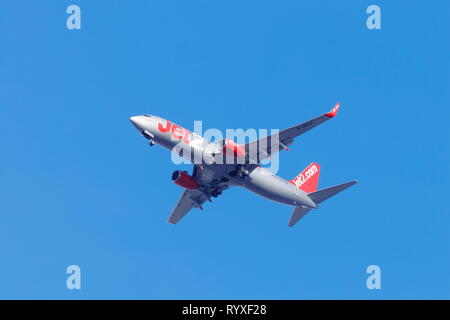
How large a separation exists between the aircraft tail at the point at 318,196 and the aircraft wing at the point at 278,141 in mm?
8640

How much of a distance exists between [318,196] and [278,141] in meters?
10.9

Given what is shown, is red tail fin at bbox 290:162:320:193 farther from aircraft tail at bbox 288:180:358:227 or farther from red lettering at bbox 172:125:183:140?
red lettering at bbox 172:125:183:140

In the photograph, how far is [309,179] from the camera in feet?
283

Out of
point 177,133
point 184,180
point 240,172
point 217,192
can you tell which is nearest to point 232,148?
point 240,172

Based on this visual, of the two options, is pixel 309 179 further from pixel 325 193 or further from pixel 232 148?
pixel 232 148

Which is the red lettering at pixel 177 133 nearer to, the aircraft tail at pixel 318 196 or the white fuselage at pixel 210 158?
the white fuselage at pixel 210 158

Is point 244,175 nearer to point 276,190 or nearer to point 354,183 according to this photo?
point 276,190

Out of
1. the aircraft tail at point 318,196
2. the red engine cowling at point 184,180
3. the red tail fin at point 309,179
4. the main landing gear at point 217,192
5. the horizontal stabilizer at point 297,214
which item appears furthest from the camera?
the horizontal stabilizer at point 297,214

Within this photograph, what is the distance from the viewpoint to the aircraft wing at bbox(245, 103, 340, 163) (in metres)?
71.4

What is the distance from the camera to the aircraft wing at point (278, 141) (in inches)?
→ 2813

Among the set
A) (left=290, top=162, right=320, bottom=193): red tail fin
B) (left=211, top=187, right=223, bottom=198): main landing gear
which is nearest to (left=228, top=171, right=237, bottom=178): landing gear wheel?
(left=211, top=187, right=223, bottom=198): main landing gear

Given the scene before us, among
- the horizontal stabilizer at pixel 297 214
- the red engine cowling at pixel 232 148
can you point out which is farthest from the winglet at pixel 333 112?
the horizontal stabilizer at pixel 297 214

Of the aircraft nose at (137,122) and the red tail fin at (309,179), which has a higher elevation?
the aircraft nose at (137,122)

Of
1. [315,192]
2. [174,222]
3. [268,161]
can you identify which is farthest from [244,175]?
[174,222]
